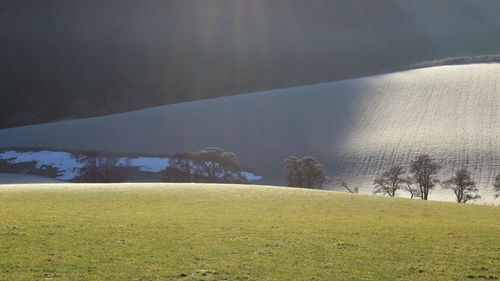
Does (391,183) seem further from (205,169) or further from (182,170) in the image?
(182,170)

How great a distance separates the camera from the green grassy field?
12.8 meters

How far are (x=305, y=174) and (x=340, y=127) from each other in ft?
90.0

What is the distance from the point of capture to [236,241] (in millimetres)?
16562

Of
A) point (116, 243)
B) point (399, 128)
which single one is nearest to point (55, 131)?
point (399, 128)

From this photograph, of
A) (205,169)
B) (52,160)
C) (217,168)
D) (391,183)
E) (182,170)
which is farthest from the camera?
(52,160)

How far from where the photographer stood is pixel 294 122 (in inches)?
3558

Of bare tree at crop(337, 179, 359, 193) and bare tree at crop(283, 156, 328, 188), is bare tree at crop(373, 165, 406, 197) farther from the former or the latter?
bare tree at crop(283, 156, 328, 188)

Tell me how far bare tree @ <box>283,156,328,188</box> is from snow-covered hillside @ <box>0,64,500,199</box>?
7808 millimetres

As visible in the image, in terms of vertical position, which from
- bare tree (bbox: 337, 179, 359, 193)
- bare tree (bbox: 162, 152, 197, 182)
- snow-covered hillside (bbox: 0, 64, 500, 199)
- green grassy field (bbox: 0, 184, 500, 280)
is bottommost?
green grassy field (bbox: 0, 184, 500, 280)

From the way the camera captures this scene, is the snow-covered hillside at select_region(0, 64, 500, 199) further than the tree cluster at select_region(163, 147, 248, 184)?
Yes

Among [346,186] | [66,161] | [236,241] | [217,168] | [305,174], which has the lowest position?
[236,241]

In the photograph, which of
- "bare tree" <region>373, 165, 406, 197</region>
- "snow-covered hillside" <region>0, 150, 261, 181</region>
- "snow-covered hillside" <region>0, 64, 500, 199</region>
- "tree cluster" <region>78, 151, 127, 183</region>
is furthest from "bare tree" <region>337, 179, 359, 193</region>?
"tree cluster" <region>78, 151, 127, 183</region>

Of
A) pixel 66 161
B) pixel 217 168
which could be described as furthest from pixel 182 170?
pixel 66 161

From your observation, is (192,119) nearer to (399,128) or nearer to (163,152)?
(163,152)
